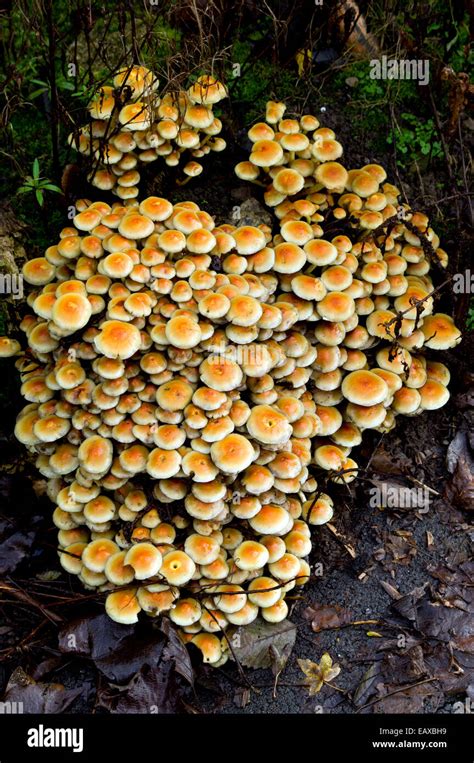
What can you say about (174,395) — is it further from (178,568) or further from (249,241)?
(249,241)

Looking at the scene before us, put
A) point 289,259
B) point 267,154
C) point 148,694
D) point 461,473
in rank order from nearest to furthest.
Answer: point 148,694 < point 289,259 < point 267,154 < point 461,473

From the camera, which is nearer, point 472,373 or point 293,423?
point 293,423

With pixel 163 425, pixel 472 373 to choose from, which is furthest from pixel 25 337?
pixel 472 373

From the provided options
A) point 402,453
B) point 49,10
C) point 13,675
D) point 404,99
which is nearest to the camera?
point 13,675

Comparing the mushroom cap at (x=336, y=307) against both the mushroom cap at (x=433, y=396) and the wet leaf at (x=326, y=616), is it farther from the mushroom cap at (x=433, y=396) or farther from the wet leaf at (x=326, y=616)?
the wet leaf at (x=326, y=616)

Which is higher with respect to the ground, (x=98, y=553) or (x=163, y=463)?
(x=163, y=463)

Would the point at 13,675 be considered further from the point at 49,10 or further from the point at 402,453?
the point at 49,10

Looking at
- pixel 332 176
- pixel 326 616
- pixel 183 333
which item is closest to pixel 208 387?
pixel 183 333
